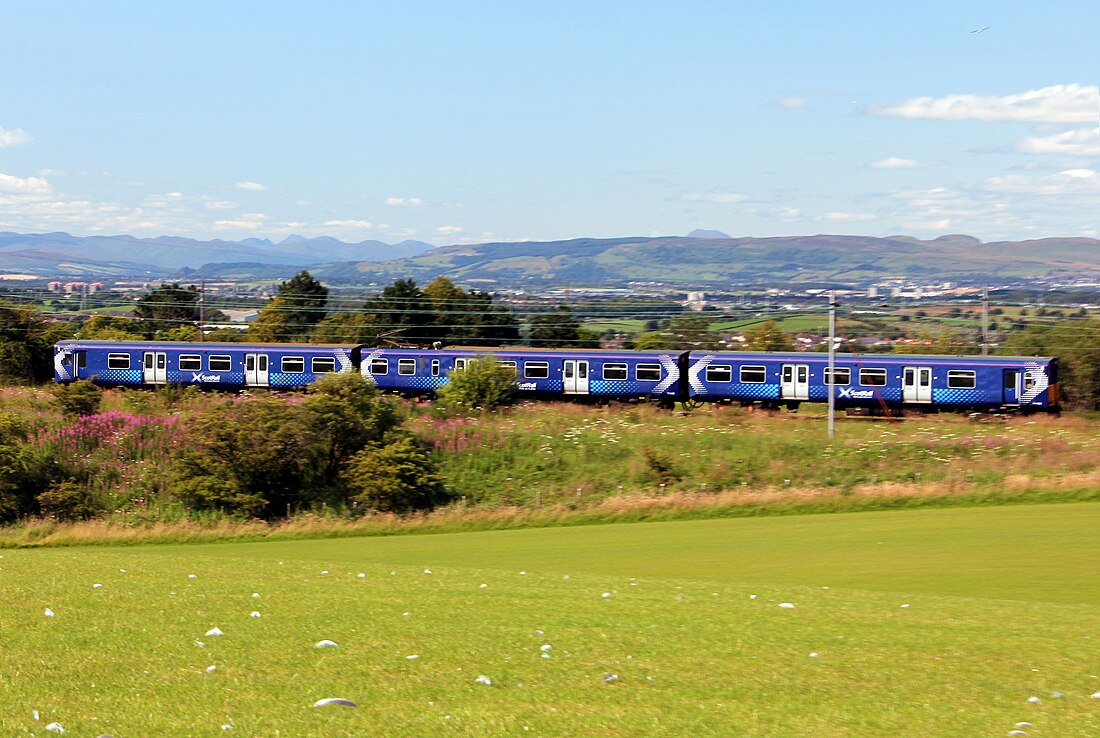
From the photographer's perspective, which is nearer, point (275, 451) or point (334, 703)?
point (334, 703)

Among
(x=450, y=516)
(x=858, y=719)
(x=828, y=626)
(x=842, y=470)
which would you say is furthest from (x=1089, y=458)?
(x=858, y=719)

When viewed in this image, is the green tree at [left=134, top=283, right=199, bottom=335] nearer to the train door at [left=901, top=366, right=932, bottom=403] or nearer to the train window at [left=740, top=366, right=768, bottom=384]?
the train window at [left=740, top=366, right=768, bottom=384]

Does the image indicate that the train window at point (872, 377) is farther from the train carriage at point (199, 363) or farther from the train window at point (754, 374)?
the train carriage at point (199, 363)

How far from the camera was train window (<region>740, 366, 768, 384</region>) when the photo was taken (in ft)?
140

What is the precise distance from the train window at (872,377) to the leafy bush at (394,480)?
737 inches

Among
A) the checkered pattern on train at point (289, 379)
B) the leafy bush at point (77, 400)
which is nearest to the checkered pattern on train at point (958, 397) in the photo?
the checkered pattern on train at point (289, 379)

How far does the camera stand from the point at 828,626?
35.1 feet

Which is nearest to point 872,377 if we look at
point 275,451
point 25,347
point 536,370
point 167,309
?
point 536,370

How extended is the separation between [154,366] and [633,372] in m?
21.3

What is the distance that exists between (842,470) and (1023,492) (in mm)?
5305

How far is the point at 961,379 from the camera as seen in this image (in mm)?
40438

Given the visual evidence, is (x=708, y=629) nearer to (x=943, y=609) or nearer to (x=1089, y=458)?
(x=943, y=609)

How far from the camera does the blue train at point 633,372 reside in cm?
4038

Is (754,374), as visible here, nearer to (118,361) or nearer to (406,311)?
(118,361)
